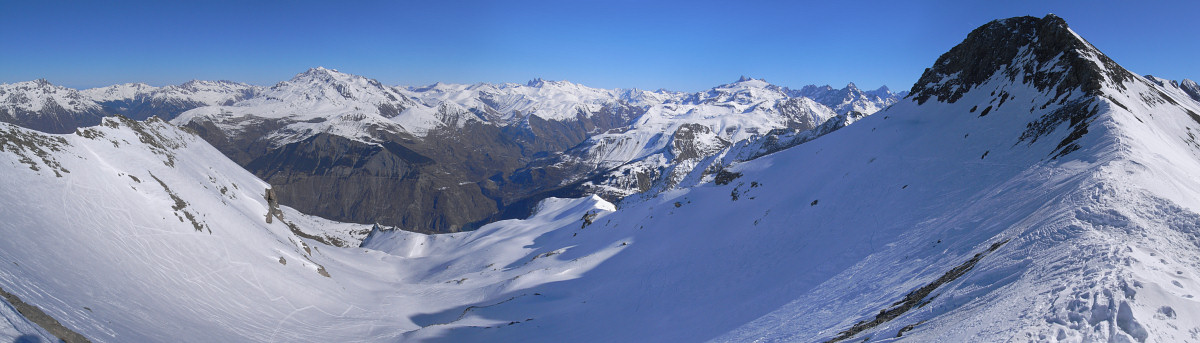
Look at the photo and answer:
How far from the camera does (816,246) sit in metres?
33.6

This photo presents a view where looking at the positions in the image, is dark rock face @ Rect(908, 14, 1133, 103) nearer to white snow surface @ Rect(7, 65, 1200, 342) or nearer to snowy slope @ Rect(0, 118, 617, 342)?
white snow surface @ Rect(7, 65, 1200, 342)

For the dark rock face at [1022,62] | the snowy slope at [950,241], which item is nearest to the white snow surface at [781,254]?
the snowy slope at [950,241]

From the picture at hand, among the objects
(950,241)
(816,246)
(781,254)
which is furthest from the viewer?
(781,254)

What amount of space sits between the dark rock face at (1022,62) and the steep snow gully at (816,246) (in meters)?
0.32

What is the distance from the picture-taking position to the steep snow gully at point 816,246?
14.5m

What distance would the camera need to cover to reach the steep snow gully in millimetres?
14492

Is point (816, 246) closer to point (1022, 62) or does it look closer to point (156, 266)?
point (1022, 62)

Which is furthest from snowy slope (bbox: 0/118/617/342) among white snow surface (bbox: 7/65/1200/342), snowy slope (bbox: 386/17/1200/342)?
snowy slope (bbox: 386/17/1200/342)

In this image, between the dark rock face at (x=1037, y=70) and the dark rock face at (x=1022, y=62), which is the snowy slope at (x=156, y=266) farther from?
the dark rock face at (x=1022, y=62)

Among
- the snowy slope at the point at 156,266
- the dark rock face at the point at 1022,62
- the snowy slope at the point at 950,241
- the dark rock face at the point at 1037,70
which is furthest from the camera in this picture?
the dark rock face at the point at 1022,62

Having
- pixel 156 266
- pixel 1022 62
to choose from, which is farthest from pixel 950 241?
pixel 156 266

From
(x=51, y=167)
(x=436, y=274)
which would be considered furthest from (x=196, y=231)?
(x=436, y=274)

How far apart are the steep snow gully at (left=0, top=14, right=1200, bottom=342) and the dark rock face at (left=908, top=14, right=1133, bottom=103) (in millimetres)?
322

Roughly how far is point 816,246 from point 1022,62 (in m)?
33.4
